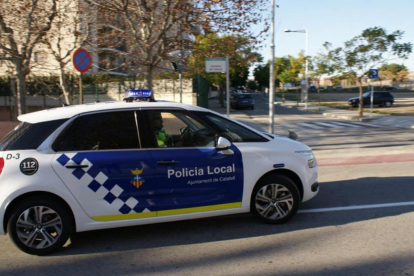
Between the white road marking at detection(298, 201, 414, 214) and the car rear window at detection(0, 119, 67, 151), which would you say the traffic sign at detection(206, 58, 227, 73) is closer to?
the white road marking at detection(298, 201, 414, 214)

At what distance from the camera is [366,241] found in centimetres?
449

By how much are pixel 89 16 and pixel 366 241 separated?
12885 mm

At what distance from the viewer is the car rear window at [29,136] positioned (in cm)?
428

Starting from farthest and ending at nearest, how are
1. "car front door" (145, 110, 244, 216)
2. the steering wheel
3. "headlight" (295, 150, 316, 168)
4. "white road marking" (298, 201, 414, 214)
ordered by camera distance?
"white road marking" (298, 201, 414, 214), "headlight" (295, 150, 316, 168), the steering wheel, "car front door" (145, 110, 244, 216)

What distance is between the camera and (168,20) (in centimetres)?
1292

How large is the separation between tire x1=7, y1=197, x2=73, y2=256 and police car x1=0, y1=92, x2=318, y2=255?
0.01 metres

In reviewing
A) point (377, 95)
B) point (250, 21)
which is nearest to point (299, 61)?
point (377, 95)

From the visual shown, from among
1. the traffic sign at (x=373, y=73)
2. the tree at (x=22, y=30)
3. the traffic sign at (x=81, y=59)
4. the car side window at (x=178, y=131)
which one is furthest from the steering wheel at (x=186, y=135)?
the traffic sign at (x=373, y=73)

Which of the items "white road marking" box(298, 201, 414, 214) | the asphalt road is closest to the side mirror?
the asphalt road

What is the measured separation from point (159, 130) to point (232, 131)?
3.24 ft

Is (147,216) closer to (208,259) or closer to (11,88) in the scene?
(208,259)

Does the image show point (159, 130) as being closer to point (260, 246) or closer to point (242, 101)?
point (260, 246)

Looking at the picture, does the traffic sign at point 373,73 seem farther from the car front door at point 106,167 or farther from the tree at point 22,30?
the car front door at point 106,167

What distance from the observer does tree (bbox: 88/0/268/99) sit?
1239 centimetres
